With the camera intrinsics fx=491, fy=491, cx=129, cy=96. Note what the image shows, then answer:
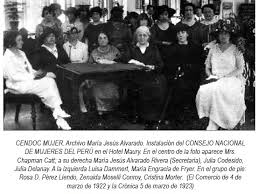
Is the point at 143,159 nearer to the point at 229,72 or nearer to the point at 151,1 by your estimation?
the point at 229,72

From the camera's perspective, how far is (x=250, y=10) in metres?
4.70

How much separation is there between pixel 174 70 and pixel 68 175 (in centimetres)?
165

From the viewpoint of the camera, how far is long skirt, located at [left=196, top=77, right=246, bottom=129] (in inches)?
184

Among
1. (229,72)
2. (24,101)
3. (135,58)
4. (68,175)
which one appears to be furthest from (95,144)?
(229,72)

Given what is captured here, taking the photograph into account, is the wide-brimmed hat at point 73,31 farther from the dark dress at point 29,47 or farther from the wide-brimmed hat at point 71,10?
the dark dress at point 29,47

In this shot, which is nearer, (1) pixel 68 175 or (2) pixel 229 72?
(1) pixel 68 175

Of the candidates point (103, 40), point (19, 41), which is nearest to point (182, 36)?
point (103, 40)

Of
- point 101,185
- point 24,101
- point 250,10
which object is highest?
point 250,10

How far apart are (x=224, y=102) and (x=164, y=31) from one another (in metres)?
1.09

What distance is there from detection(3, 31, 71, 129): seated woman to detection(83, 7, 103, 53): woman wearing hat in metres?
0.69

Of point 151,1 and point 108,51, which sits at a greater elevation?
point 151,1

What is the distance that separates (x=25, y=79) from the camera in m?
4.67

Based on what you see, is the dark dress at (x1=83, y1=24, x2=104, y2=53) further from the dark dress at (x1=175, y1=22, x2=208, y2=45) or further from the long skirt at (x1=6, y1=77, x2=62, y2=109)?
the dark dress at (x1=175, y1=22, x2=208, y2=45)

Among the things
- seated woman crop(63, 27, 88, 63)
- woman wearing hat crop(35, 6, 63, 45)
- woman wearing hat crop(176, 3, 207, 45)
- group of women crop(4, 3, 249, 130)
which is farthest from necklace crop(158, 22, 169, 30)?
woman wearing hat crop(35, 6, 63, 45)
